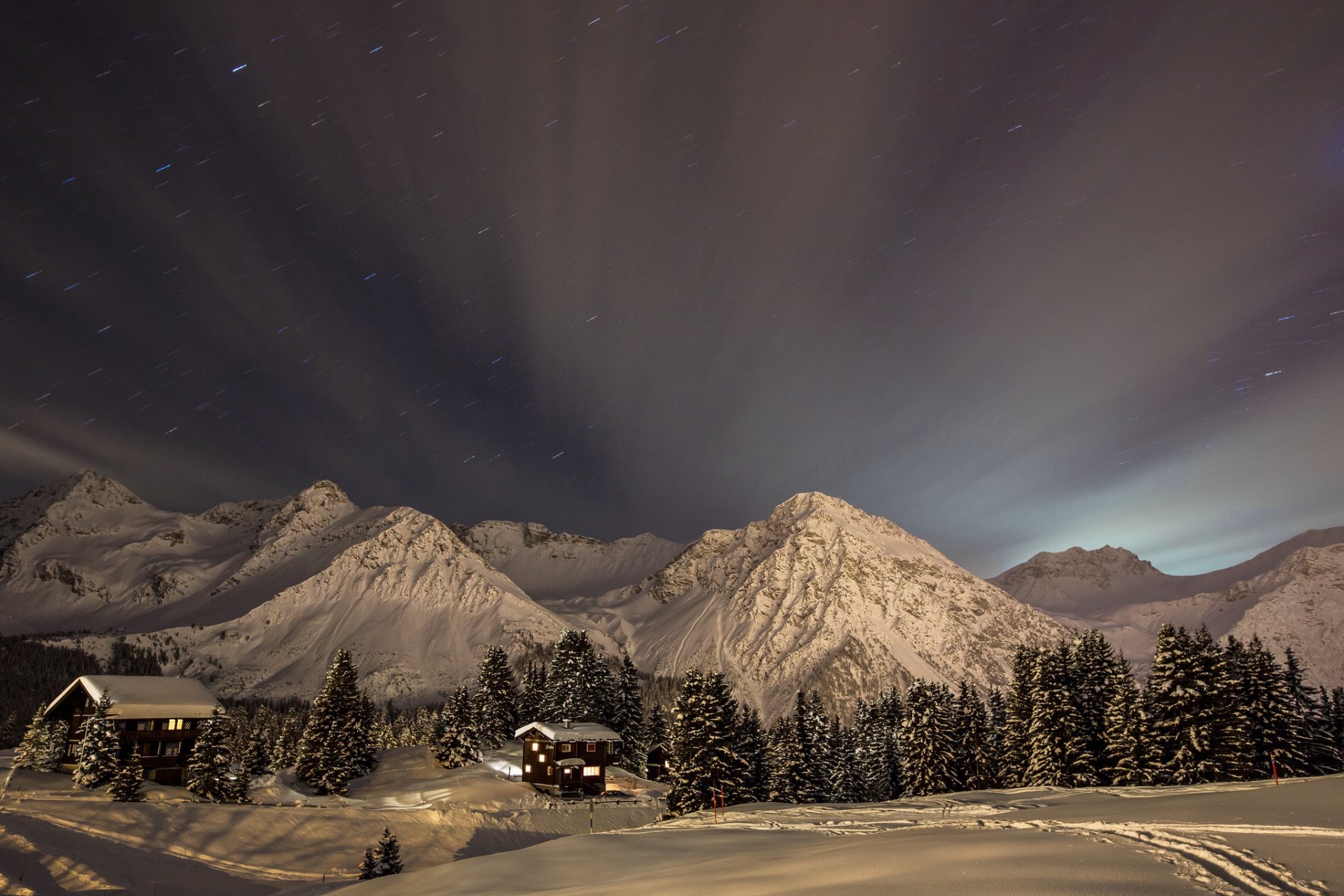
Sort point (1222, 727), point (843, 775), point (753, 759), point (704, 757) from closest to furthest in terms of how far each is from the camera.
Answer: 1. point (1222, 727)
2. point (704, 757)
3. point (753, 759)
4. point (843, 775)

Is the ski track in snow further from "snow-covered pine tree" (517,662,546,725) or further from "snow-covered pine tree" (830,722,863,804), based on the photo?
"snow-covered pine tree" (517,662,546,725)

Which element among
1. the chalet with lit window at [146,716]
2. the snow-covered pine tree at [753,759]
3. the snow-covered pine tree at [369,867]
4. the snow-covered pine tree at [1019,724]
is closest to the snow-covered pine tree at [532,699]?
the snow-covered pine tree at [753,759]

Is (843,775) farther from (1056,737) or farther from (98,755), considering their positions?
(98,755)

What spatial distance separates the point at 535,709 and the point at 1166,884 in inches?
3081

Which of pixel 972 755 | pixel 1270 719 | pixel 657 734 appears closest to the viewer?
pixel 1270 719

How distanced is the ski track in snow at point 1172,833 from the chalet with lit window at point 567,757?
133 ft

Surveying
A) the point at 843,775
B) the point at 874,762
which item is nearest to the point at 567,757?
the point at 843,775

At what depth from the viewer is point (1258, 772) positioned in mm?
38906

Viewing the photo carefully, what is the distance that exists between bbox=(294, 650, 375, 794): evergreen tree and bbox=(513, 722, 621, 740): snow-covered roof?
1419 centimetres

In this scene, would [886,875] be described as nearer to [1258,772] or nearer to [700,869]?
[700,869]

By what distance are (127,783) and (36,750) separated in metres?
20.8

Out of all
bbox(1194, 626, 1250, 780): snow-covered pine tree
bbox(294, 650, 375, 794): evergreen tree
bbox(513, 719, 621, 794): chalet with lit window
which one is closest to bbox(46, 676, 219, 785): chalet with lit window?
bbox(294, 650, 375, 794): evergreen tree

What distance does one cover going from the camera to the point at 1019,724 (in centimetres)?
4822

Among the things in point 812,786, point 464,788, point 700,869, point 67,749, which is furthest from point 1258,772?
point 67,749
